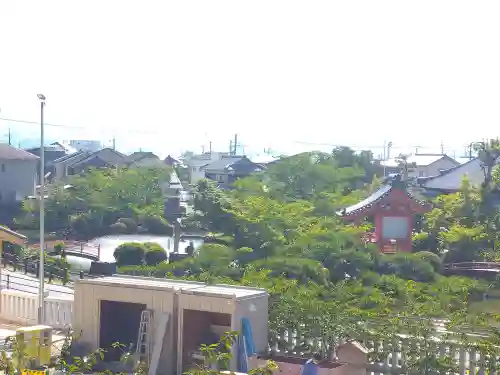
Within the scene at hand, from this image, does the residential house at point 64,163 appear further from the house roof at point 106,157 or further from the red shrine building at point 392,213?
the red shrine building at point 392,213

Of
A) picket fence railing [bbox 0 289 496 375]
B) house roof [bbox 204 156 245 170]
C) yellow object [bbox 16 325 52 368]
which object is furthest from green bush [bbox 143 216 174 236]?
yellow object [bbox 16 325 52 368]

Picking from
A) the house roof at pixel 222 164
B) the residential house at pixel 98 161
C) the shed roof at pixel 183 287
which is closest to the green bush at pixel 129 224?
the residential house at pixel 98 161

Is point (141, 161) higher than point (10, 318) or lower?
higher

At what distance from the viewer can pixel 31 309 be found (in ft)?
50.2

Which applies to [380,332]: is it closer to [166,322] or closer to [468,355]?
[468,355]

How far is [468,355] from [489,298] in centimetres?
1307

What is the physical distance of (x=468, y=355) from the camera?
11.7 meters

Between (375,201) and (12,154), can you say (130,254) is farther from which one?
(12,154)

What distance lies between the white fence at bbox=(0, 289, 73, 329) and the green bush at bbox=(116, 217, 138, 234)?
24373mm

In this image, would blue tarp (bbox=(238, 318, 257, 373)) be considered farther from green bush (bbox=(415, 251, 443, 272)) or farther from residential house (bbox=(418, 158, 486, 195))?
residential house (bbox=(418, 158, 486, 195))

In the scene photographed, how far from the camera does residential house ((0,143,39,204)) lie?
45.4 meters

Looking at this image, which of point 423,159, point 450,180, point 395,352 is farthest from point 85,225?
point 423,159

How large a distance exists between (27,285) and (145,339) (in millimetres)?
9920

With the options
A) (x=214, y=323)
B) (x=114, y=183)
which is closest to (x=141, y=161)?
(x=114, y=183)
